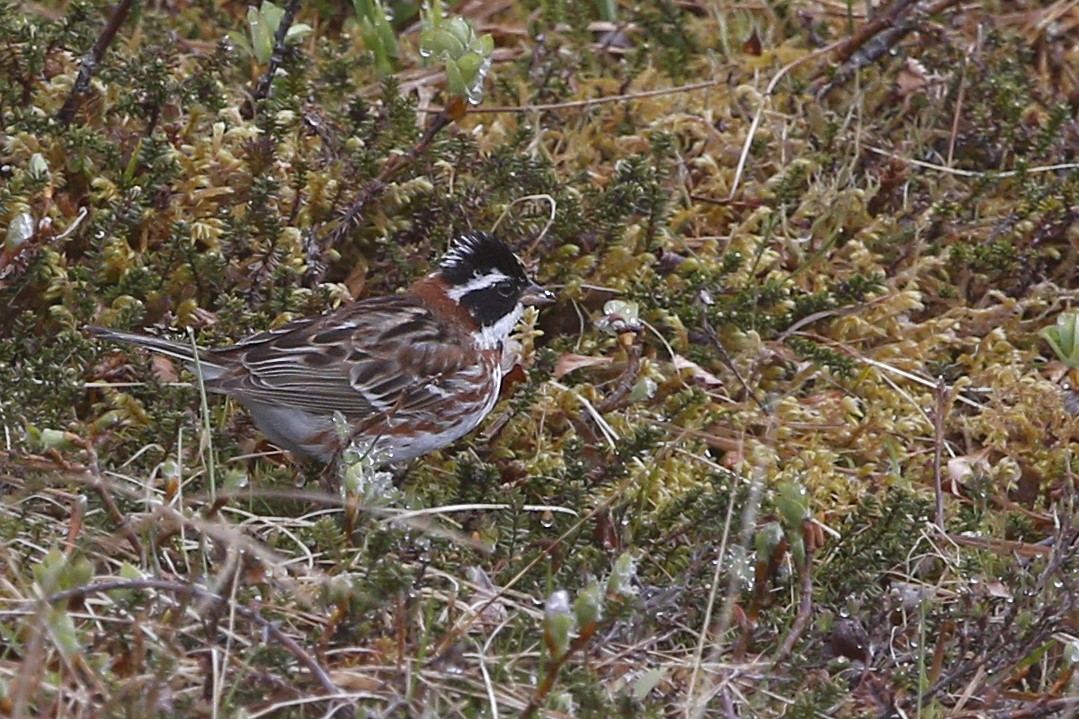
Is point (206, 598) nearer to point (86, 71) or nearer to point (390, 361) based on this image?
point (390, 361)

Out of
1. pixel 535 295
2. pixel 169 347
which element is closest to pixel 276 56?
pixel 535 295

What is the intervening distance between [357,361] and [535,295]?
2.28 ft

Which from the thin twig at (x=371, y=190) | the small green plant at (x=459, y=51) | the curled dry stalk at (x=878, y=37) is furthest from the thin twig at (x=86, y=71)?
the curled dry stalk at (x=878, y=37)

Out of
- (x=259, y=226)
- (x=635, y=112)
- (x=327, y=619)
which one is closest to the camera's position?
(x=327, y=619)

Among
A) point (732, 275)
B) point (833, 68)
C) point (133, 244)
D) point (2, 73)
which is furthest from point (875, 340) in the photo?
point (2, 73)

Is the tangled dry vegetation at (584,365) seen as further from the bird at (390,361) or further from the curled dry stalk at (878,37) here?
the bird at (390,361)

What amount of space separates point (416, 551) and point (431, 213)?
1.97 meters

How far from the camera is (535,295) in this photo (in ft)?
18.7

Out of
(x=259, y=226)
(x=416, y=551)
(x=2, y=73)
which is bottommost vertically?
(x=416, y=551)

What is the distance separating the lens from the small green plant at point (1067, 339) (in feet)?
16.5

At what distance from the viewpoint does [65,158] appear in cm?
590

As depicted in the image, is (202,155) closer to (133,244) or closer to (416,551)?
(133,244)

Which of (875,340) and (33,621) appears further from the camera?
(875,340)

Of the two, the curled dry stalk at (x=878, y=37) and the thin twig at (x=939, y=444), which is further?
the curled dry stalk at (x=878, y=37)
